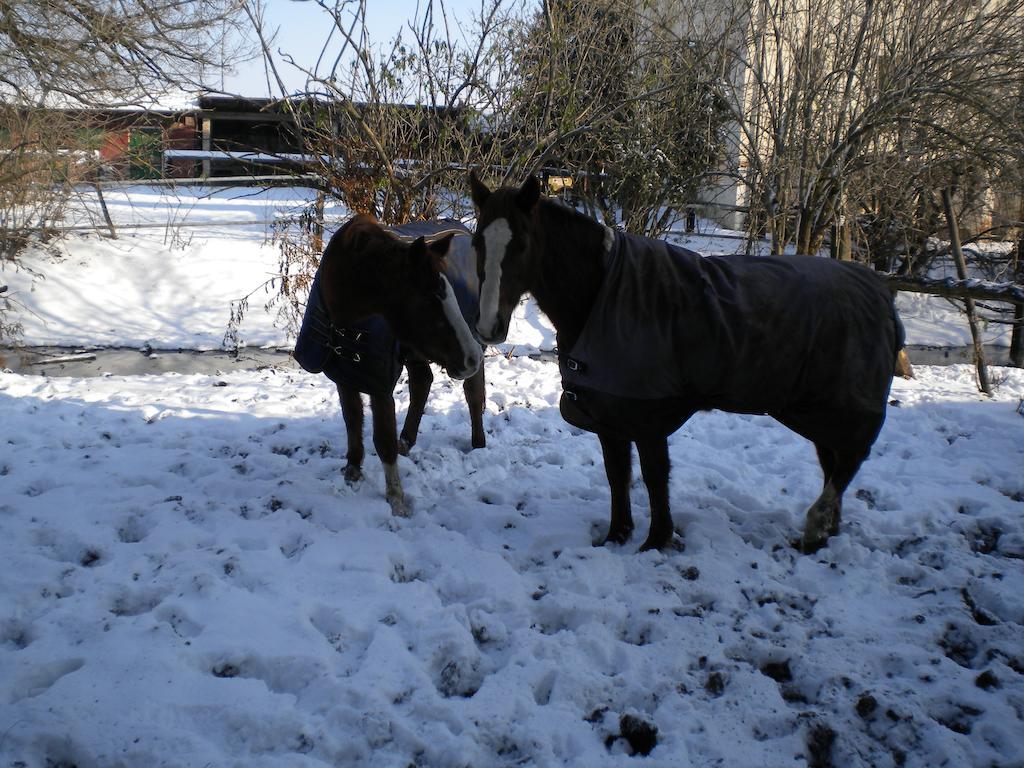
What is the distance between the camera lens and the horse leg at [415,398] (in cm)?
484

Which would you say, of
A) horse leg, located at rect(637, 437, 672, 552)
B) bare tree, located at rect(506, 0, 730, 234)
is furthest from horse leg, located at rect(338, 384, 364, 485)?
bare tree, located at rect(506, 0, 730, 234)

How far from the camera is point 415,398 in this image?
508 cm

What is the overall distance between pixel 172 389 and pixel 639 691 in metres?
5.32

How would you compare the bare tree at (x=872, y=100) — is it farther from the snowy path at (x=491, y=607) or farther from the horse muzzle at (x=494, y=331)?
the horse muzzle at (x=494, y=331)

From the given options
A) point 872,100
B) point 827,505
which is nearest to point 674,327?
point 827,505

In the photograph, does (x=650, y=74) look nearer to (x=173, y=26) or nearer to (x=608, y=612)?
(x=173, y=26)

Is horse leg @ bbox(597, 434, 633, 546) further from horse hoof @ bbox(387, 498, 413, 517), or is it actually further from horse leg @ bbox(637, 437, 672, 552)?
horse hoof @ bbox(387, 498, 413, 517)

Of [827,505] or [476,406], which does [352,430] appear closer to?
[476,406]

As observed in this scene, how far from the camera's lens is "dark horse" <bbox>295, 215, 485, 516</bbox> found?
4.04m

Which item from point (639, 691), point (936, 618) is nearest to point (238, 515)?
point (639, 691)

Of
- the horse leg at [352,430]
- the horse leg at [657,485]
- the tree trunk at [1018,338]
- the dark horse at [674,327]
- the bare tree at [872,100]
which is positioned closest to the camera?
the dark horse at [674,327]

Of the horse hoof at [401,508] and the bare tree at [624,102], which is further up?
the bare tree at [624,102]

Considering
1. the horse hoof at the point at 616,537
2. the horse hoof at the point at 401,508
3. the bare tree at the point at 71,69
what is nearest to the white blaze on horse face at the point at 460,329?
the horse hoof at the point at 401,508

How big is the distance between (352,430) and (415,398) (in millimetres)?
586
